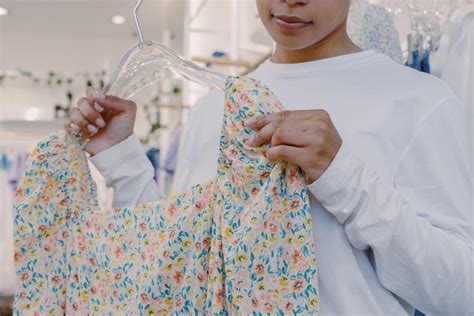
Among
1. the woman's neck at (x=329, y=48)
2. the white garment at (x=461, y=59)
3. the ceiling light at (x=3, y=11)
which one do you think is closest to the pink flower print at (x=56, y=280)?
the woman's neck at (x=329, y=48)

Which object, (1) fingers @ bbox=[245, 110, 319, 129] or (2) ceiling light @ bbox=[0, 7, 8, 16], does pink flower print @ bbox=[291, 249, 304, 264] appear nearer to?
(1) fingers @ bbox=[245, 110, 319, 129]

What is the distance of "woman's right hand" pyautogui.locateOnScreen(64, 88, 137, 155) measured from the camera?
35.2 inches

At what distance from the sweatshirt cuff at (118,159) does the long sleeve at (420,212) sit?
40 centimetres

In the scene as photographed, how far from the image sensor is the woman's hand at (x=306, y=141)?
2.00ft

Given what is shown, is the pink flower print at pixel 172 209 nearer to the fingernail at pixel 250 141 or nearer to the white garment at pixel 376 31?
the fingernail at pixel 250 141

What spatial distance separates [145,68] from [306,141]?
0.40 meters

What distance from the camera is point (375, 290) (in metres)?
0.67

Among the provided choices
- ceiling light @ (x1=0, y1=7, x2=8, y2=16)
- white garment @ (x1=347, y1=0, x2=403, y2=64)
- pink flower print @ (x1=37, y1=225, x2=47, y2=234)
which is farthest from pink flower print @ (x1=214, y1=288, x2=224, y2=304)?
ceiling light @ (x1=0, y1=7, x2=8, y2=16)

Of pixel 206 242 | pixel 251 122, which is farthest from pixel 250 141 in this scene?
pixel 206 242

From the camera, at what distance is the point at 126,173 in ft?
3.04

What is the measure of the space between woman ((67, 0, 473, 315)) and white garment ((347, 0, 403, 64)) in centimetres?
20

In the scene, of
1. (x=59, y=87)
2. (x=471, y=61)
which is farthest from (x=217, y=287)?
(x=59, y=87)

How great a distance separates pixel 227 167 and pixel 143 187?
30 cm

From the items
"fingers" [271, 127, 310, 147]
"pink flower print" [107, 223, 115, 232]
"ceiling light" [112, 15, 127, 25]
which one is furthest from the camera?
"ceiling light" [112, 15, 127, 25]
